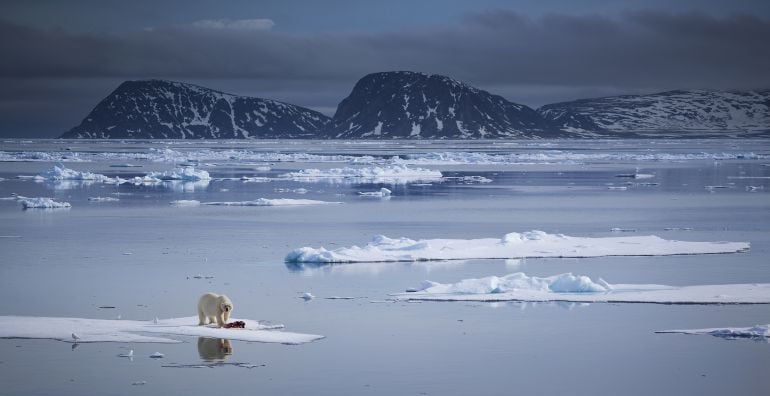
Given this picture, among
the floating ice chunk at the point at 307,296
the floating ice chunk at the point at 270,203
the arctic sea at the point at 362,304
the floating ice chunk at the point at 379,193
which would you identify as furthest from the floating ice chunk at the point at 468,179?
the floating ice chunk at the point at 307,296

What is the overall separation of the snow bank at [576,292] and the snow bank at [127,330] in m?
3.01

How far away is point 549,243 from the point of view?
21.3 m

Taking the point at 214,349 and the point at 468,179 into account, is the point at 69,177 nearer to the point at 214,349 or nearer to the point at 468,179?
the point at 468,179

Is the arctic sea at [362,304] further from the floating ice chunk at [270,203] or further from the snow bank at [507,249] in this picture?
the snow bank at [507,249]

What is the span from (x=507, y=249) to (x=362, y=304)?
6.44 m

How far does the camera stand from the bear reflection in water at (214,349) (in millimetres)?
11469

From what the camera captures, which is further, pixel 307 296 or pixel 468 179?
pixel 468 179

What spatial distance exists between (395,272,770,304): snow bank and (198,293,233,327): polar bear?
10.1 feet

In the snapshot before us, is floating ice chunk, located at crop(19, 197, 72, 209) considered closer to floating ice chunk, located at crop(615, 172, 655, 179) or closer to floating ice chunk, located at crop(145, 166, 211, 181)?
floating ice chunk, located at crop(145, 166, 211, 181)

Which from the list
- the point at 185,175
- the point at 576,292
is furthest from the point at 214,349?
the point at 185,175

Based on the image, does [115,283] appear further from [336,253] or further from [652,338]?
[652,338]

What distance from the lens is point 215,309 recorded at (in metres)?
13.0

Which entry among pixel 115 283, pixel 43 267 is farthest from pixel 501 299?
pixel 43 267

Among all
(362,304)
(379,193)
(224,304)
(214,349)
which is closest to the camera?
(214,349)
